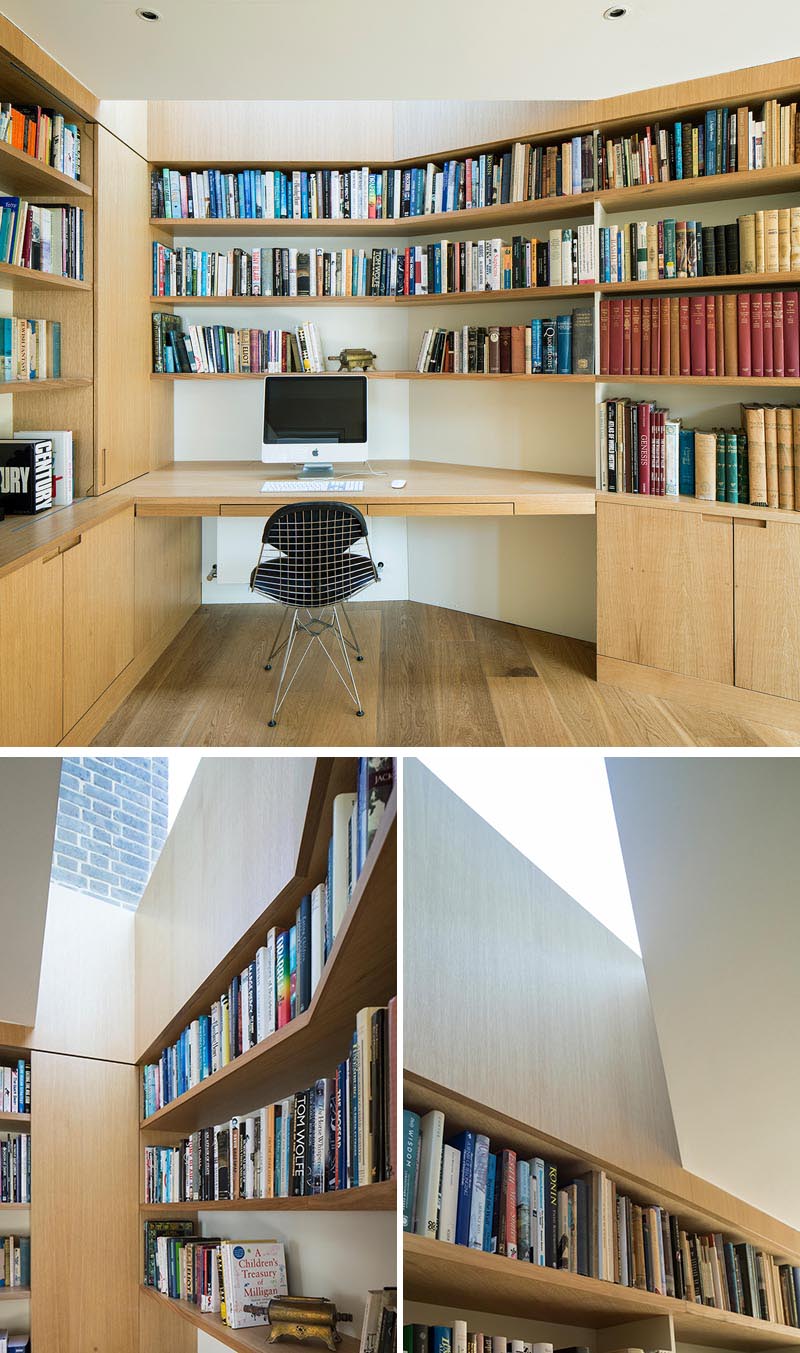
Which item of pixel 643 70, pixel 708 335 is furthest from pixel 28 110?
pixel 708 335

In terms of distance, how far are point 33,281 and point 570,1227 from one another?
3897 millimetres

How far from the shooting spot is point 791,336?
4.23 m

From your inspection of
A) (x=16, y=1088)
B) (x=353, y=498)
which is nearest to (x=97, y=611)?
(x=353, y=498)

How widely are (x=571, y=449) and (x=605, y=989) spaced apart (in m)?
4.38

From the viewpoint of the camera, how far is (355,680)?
195 inches

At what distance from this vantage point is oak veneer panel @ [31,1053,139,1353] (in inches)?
91.7

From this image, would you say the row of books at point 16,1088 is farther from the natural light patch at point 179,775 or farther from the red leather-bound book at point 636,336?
the red leather-bound book at point 636,336

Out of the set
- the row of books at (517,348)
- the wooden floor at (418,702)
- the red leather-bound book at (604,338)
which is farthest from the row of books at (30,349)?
the red leather-bound book at (604,338)

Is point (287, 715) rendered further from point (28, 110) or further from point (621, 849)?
point (621, 849)

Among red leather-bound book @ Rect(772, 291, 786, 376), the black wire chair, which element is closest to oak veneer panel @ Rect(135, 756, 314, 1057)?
the black wire chair

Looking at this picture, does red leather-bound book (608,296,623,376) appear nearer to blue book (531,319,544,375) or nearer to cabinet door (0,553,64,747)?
blue book (531,319,544,375)

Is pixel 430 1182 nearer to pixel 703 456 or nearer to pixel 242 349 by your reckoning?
pixel 703 456

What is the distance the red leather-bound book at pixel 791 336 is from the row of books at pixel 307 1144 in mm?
3330

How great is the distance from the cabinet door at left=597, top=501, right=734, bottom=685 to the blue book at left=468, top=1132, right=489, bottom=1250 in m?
3.30
